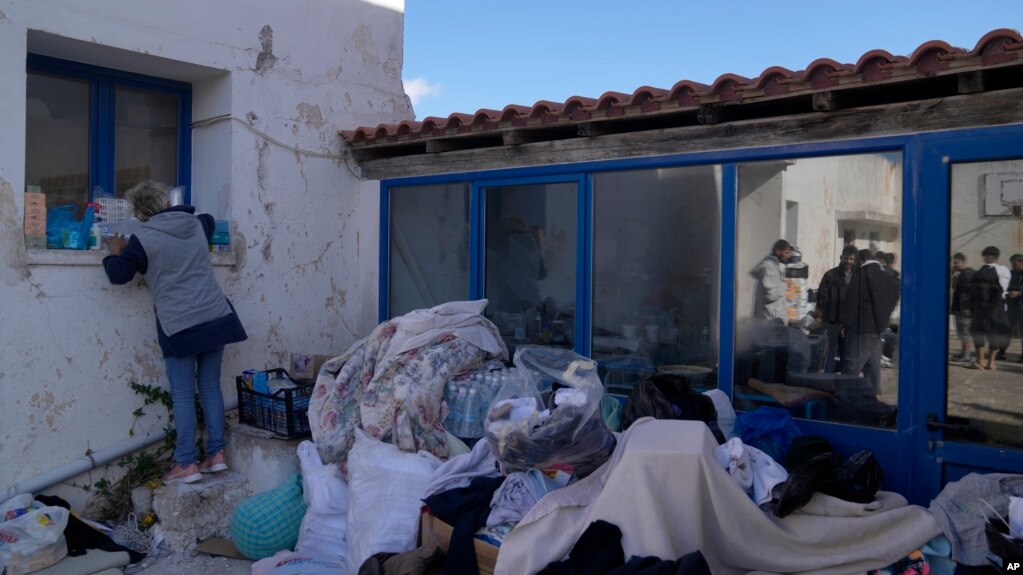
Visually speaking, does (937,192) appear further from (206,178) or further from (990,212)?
(206,178)

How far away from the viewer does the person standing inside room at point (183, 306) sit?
16.2 ft

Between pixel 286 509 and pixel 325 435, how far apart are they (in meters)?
0.52

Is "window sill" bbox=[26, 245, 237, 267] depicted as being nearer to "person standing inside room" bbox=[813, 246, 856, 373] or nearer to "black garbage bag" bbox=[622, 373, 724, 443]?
"black garbage bag" bbox=[622, 373, 724, 443]

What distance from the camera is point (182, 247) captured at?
5.02 m

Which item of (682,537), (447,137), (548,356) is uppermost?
(447,137)

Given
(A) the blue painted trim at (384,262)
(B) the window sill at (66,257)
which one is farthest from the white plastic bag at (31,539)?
(A) the blue painted trim at (384,262)

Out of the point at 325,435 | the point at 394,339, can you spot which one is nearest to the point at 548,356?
the point at 394,339

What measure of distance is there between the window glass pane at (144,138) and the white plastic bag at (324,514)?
270 cm

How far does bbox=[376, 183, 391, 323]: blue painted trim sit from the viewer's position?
257 inches

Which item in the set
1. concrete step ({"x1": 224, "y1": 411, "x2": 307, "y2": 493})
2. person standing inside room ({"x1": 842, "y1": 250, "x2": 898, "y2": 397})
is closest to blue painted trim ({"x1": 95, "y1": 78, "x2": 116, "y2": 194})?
concrete step ({"x1": 224, "y1": 411, "x2": 307, "y2": 493})

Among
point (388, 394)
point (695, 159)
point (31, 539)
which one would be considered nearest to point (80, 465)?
point (31, 539)

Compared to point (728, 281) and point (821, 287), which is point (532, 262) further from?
point (821, 287)

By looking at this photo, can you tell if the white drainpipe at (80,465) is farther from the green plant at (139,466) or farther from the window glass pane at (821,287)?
the window glass pane at (821,287)

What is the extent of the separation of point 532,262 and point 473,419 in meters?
1.30
